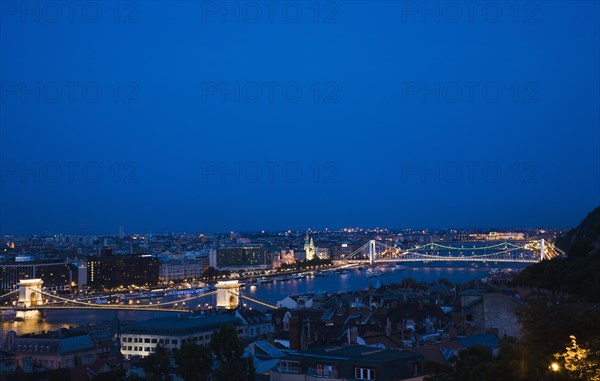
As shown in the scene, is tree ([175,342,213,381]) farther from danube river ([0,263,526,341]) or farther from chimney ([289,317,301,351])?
danube river ([0,263,526,341])

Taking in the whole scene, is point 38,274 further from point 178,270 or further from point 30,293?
point 178,270

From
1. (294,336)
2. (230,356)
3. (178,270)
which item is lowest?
(178,270)

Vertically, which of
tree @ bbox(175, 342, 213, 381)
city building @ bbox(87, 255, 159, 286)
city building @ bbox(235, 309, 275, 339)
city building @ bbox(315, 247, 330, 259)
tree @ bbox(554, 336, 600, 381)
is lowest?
city building @ bbox(315, 247, 330, 259)

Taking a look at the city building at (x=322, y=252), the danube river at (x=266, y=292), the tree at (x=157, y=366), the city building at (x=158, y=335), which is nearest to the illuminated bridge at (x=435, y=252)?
the danube river at (x=266, y=292)

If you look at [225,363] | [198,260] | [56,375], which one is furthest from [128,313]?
[198,260]

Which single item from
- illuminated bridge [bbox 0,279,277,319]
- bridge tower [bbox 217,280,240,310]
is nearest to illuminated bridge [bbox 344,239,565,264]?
illuminated bridge [bbox 0,279,277,319]

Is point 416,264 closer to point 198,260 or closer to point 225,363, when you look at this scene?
point 198,260

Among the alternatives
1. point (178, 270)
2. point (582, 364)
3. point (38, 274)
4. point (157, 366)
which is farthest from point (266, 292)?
point (582, 364)
